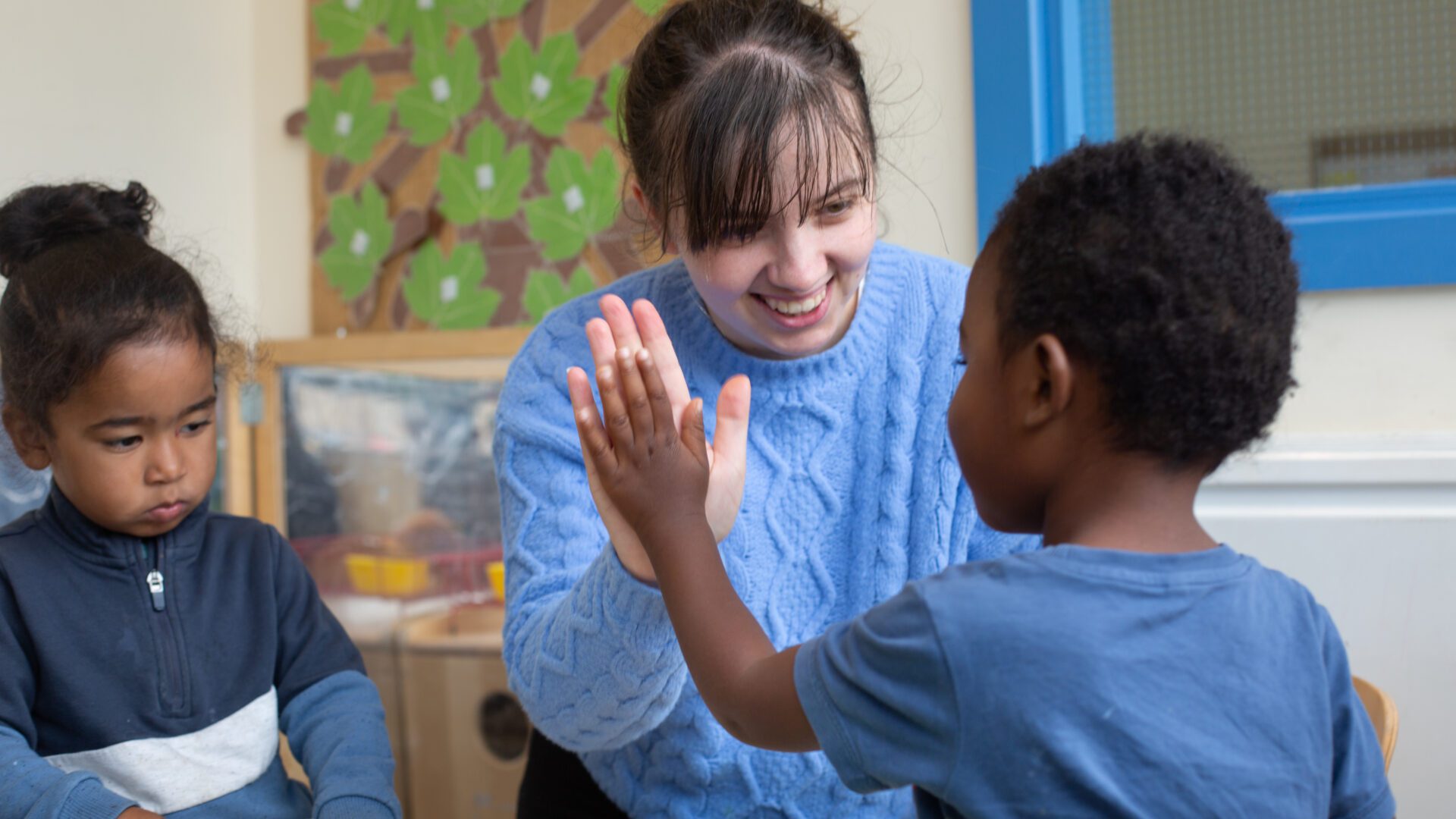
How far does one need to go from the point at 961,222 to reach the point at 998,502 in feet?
3.62

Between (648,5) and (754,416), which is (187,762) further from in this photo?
(648,5)

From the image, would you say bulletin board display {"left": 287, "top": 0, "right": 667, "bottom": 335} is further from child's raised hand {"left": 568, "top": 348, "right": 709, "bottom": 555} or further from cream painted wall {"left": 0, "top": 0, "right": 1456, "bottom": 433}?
child's raised hand {"left": 568, "top": 348, "right": 709, "bottom": 555}

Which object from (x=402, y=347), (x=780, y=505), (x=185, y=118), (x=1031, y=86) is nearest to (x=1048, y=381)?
(x=780, y=505)

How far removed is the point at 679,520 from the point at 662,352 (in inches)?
4.6

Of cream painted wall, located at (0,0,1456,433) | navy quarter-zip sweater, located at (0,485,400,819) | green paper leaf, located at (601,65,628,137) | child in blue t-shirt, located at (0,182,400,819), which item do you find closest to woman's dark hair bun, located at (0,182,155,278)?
child in blue t-shirt, located at (0,182,400,819)

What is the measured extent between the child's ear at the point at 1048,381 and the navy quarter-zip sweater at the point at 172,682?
0.65 m

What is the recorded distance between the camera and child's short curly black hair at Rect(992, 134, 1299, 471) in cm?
66

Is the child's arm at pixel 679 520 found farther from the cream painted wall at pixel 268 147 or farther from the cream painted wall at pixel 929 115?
the cream painted wall at pixel 929 115

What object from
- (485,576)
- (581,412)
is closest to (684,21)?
(581,412)

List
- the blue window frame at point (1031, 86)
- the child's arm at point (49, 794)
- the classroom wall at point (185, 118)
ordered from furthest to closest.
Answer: the classroom wall at point (185, 118) < the blue window frame at point (1031, 86) < the child's arm at point (49, 794)

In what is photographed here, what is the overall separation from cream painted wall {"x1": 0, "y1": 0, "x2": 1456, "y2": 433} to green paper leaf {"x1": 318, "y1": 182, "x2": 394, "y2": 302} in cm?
9

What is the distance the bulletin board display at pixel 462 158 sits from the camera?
2180 mm

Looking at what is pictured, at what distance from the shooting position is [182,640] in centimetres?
103

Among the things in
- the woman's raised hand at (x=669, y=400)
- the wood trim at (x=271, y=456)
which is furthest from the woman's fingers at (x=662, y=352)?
the wood trim at (x=271, y=456)
